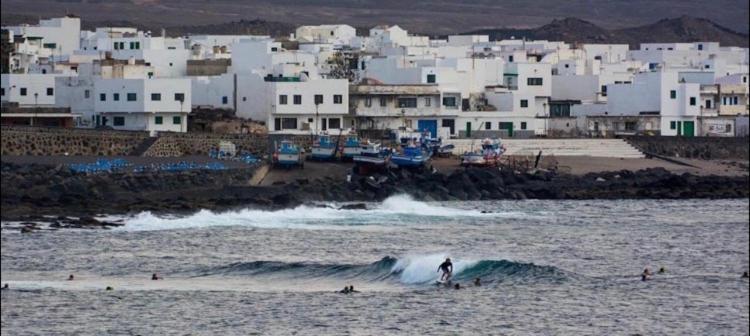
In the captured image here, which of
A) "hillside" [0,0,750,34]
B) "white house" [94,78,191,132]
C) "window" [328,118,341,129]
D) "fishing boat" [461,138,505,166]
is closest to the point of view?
"hillside" [0,0,750,34]

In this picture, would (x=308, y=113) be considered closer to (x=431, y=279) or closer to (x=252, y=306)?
(x=431, y=279)

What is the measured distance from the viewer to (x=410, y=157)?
207 ft

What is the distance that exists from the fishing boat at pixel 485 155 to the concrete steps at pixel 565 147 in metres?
1.19

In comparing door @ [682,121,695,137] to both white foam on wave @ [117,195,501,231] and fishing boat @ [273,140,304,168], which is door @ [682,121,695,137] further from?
white foam on wave @ [117,195,501,231]

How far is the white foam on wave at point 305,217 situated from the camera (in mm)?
48312

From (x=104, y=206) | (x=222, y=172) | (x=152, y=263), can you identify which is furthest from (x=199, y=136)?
(x=152, y=263)

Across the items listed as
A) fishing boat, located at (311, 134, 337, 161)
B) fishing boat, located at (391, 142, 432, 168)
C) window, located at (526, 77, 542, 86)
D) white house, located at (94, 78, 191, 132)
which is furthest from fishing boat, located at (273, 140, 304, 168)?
window, located at (526, 77, 542, 86)

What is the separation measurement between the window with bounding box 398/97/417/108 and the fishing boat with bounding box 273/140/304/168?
10303 mm

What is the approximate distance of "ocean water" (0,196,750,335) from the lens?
3027cm

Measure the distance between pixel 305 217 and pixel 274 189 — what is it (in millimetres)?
5169

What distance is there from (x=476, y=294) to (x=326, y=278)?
3.46 meters

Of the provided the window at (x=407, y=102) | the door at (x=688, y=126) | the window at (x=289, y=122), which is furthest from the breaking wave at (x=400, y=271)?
the door at (x=688, y=126)

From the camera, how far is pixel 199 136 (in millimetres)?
64812

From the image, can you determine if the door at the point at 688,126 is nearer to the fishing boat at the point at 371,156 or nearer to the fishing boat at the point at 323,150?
the fishing boat at the point at 371,156
